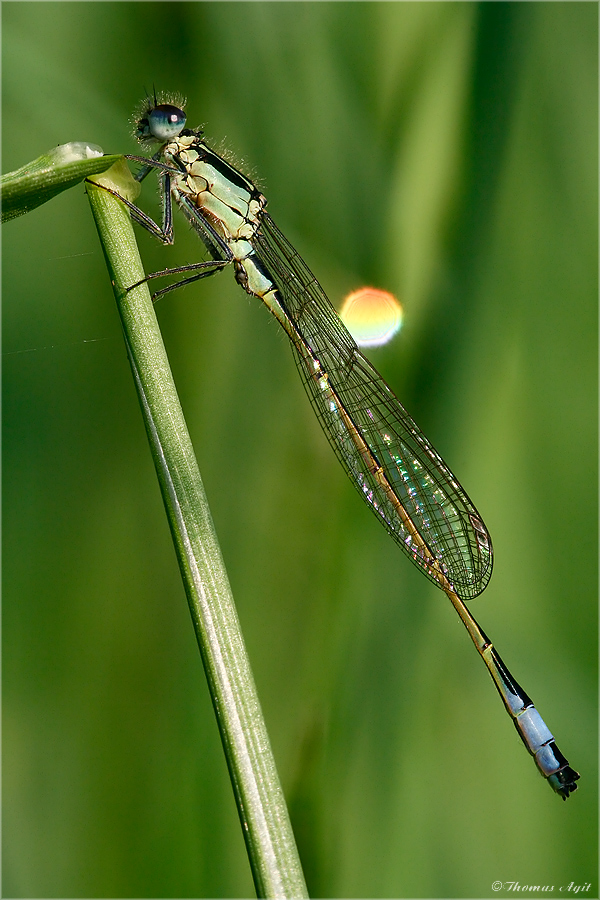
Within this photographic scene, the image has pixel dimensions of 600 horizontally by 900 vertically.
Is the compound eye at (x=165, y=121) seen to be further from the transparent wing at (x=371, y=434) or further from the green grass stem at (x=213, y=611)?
the green grass stem at (x=213, y=611)

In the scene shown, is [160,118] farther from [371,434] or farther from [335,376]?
[371,434]

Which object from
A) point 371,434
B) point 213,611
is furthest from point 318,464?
point 213,611

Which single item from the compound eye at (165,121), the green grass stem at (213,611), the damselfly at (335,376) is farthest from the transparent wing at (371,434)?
the green grass stem at (213,611)

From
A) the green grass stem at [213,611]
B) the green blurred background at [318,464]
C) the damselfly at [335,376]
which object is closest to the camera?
the green grass stem at [213,611]

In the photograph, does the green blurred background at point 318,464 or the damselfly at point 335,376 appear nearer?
the green blurred background at point 318,464

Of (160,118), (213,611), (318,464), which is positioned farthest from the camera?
(318,464)

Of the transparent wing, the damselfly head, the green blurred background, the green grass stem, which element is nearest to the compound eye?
the damselfly head

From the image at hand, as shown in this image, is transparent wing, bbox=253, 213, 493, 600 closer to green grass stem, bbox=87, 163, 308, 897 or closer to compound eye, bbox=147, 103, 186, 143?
compound eye, bbox=147, 103, 186, 143

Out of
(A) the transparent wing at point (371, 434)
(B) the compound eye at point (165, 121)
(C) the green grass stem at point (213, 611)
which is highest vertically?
(B) the compound eye at point (165, 121)

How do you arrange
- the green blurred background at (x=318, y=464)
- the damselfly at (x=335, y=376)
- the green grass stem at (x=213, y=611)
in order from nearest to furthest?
the green grass stem at (x=213, y=611), the green blurred background at (x=318, y=464), the damselfly at (x=335, y=376)
